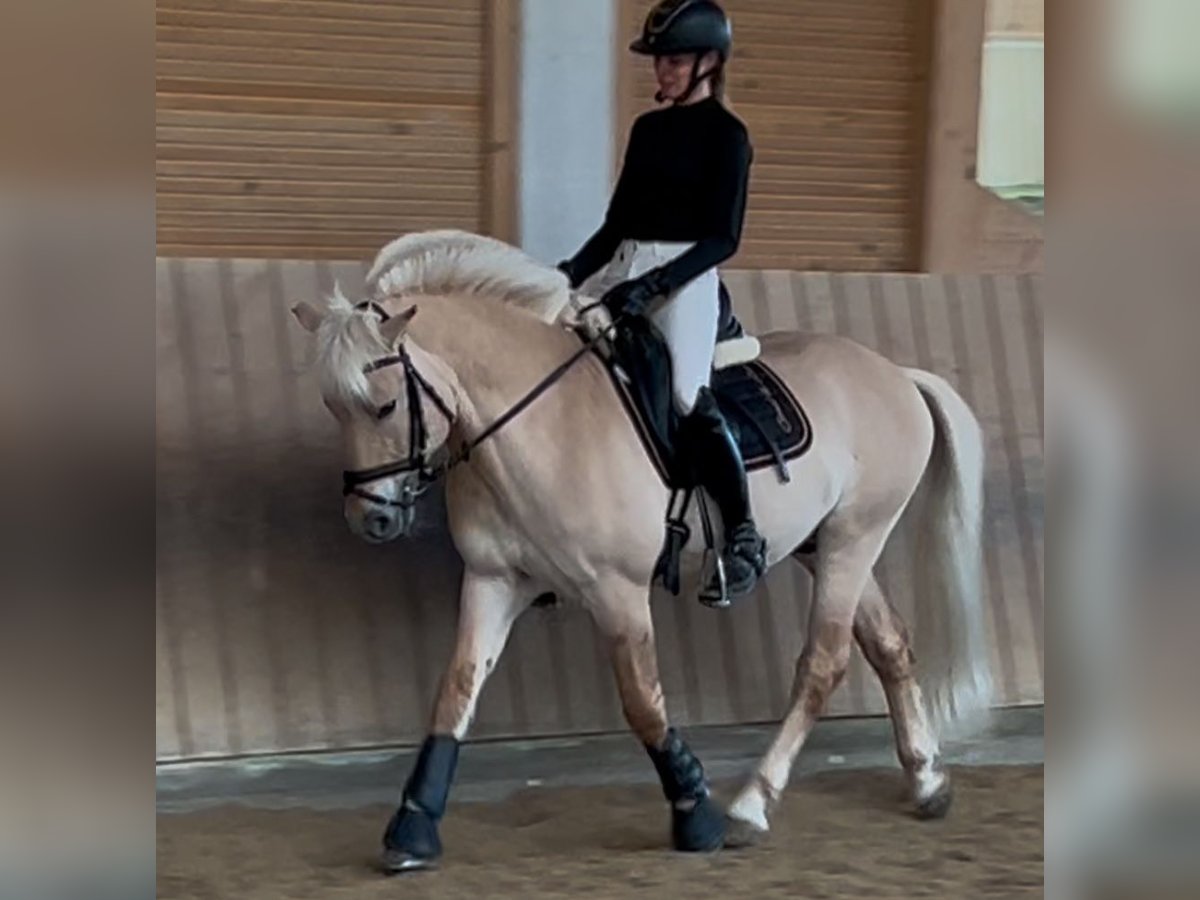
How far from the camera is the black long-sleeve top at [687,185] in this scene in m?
2.57

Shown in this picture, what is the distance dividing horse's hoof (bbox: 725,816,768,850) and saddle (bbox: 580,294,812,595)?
0.44 meters

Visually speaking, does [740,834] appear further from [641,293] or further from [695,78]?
[695,78]

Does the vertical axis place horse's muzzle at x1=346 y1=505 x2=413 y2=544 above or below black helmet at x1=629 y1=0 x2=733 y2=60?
below

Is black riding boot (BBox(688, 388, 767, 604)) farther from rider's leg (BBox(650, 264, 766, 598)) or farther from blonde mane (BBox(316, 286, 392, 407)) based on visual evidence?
blonde mane (BBox(316, 286, 392, 407))

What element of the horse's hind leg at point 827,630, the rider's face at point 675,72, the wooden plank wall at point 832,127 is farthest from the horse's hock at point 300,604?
the rider's face at point 675,72

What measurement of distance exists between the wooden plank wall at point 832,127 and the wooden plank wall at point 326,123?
2.11 ft

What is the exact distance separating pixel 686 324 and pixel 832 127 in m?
1.27

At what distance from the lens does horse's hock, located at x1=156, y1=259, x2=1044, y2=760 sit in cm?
307

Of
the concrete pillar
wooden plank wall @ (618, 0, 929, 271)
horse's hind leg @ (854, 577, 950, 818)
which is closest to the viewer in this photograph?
horse's hind leg @ (854, 577, 950, 818)

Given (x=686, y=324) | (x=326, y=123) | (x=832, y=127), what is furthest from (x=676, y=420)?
(x=832, y=127)

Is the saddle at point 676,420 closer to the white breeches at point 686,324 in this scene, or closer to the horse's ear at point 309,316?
the white breeches at point 686,324

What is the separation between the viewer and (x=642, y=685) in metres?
2.62

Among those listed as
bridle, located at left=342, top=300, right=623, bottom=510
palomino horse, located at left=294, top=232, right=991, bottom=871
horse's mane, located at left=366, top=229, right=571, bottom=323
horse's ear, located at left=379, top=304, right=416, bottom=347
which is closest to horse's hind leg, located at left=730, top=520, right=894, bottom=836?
palomino horse, located at left=294, top=232, right=991, bottom=871
